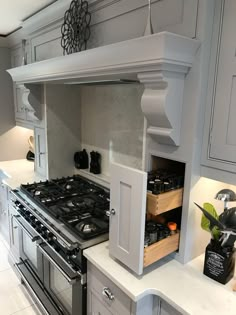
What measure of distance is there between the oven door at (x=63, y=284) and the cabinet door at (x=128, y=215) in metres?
0.35

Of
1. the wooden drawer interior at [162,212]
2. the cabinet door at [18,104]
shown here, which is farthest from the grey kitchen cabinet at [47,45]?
the wooden drawer interior at [162,212]

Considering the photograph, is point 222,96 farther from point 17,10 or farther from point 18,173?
point 18,173

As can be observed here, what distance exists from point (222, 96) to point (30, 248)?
1.93 m

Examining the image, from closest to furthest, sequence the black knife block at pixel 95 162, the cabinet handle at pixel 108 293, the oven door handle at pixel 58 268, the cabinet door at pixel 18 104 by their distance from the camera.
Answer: the cabinet handle at pixel 108 293, the oven door handle at pixel 58 268, the black knife block at pixel 95 162, the cabinet door at pixel 18 104

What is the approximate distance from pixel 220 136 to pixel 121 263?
814 mm

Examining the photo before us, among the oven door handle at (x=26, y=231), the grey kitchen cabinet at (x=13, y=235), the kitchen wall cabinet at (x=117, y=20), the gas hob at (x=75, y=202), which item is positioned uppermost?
the kitchen wall cabinet at (x=117, y=20)

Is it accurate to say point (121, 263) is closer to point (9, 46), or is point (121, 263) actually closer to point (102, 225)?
point (102, 225)

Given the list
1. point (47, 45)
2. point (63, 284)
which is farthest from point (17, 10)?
point (63, 284)

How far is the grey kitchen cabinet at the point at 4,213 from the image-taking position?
2.86m

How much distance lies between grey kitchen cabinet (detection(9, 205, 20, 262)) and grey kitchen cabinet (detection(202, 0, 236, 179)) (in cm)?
201

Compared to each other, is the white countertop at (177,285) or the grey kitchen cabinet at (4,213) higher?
the white countertop at (177,285)

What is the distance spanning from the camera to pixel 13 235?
2.64 metres

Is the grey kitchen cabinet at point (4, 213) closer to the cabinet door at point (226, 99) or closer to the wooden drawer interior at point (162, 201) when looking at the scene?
the wooden drawer interior at point (162, 201)

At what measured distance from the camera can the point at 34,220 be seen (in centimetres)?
198
